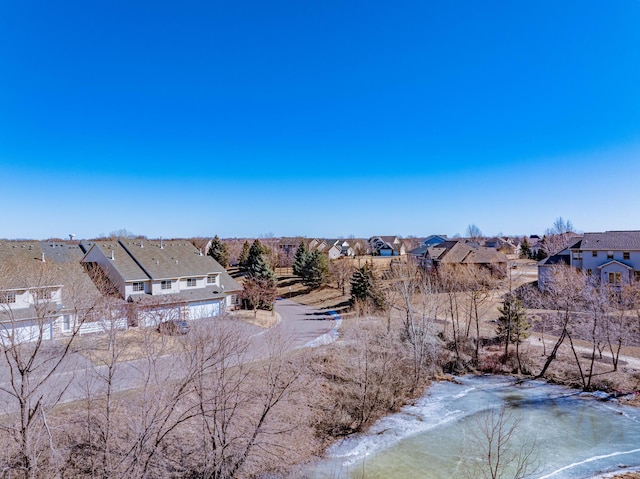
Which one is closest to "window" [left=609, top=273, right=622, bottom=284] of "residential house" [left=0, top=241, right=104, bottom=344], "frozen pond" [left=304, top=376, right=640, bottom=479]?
"frozen pond" [left=304, top=376, right=640, bottom=479]

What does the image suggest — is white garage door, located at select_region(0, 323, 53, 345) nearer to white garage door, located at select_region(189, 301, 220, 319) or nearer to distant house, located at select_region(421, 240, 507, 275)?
white garage door, located at select_region(189, 301, 220, 319)

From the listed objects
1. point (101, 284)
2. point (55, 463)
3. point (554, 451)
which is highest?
point (101, 284)

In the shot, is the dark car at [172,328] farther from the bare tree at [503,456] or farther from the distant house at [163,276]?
the bare tree at [503,456]

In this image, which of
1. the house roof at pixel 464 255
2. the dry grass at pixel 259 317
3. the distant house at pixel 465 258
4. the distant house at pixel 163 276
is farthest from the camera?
the house roof at pixel 464 255

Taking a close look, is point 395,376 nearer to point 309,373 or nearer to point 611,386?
point 309,373

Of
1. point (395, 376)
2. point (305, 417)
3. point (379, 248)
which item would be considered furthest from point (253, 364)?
point (379, 248)

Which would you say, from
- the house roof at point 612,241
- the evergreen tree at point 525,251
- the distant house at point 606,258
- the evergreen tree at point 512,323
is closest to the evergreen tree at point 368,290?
the evergreen tree at point 512,323

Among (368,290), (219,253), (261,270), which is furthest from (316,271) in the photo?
(219,253)

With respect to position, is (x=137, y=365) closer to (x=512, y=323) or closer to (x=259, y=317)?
(x=259, y=317)
